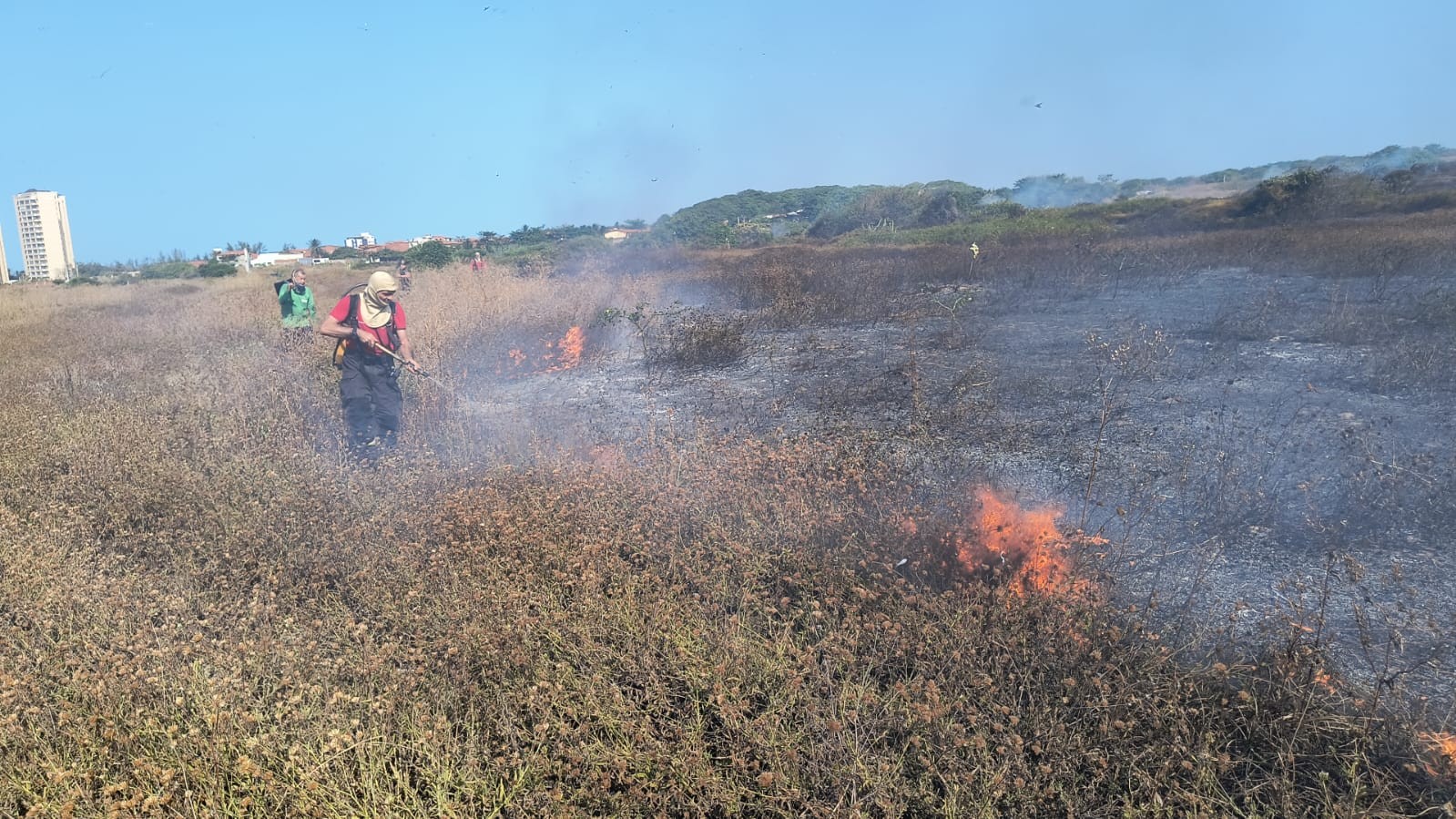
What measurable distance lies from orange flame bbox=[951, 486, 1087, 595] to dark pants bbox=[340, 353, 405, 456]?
4355mm

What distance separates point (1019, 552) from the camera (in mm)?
3424

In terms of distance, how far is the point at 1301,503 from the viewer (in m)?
3.93

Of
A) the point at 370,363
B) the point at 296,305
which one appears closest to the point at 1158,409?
the point at 370,363

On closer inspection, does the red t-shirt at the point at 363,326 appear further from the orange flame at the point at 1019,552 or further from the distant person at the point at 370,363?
the orange flame at the point at 1019,552

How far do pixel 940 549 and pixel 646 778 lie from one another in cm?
166

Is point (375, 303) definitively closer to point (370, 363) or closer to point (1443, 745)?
point (370, 363)

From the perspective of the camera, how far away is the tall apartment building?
41062 millimetres

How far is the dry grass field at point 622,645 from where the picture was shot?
232 cm

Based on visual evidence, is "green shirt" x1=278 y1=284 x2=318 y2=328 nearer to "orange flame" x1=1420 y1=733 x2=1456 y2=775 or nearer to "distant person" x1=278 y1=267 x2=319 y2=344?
"distant person" x1=278 y1=267 x2=319 y2=344

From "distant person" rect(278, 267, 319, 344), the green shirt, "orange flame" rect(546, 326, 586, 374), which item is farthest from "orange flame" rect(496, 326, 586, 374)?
the green shirt

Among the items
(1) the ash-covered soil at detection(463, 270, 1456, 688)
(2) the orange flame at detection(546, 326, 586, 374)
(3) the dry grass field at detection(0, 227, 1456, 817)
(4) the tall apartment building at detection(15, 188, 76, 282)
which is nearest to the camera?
(3) the dry grass field at detection(0, 227, 1456, 817)

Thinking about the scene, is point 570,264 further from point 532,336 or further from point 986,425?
point 986,425

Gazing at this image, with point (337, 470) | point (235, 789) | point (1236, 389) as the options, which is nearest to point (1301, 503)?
point (1236, 389)

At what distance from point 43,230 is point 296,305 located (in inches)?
1760
